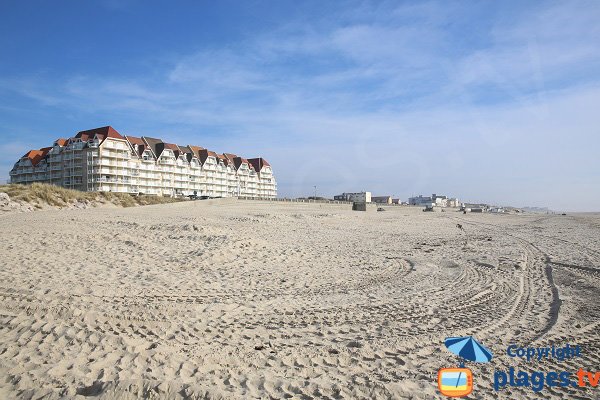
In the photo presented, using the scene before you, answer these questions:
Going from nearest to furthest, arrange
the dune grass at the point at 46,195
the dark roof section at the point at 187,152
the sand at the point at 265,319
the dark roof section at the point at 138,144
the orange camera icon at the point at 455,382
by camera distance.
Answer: the orange camera icon at the point at 455,382, the sand at the point at 265,319, the dune grass at the point at 46,195, the dark roof section at the point at 138,144, the dark roof section at the point at 187,152

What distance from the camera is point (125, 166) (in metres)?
68.6

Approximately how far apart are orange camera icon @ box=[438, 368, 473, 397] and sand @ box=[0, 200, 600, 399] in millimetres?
91

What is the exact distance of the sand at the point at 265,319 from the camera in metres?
4.04

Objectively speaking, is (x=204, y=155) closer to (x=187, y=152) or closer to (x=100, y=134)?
(x=187, y=152)

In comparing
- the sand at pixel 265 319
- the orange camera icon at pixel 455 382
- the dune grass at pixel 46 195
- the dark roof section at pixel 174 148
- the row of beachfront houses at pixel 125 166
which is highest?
the dark roof section at pixel 174 148

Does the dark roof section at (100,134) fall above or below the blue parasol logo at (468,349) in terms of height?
above

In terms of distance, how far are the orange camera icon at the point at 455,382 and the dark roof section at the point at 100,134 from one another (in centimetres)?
7334

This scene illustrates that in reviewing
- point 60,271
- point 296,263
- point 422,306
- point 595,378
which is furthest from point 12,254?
point 595,378

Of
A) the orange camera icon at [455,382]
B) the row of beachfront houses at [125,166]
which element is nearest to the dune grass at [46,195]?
the row of beachfront houses at [125,166]

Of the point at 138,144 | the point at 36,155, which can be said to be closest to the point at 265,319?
the point at 138,144

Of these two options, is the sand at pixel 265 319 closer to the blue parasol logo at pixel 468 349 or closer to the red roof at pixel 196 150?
the blue parasol logo at pixel 468 349

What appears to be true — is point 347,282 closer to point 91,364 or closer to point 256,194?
point 91,364

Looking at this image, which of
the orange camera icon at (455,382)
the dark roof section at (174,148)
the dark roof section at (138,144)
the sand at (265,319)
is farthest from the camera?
the dark roof section at (174,148)

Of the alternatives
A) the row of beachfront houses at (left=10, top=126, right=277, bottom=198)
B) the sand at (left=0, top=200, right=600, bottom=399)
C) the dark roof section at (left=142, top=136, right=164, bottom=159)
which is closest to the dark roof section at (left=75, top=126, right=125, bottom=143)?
the row of beachfront houses at (left=10, top=126, right=277, bottom=198)
